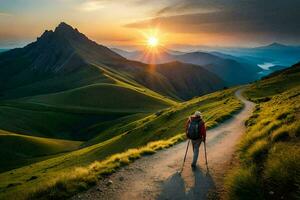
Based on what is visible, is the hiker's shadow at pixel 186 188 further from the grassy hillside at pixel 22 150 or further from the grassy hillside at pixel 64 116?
the grassy hillside at pixel 64 116

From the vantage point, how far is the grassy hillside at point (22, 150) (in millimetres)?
90894

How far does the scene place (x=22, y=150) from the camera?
97.7 m

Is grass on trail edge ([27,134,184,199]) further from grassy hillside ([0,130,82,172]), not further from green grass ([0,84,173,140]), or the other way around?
green grass ([0,84,173,140])

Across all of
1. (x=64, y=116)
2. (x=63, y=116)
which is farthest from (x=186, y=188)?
(x=64, y=116)

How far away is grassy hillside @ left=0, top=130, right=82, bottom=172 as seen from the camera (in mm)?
90894

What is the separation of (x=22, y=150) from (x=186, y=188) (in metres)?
91.3

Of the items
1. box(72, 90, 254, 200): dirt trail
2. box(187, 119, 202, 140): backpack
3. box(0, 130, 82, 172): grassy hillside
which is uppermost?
box(187, 119, 202, 140): backpack

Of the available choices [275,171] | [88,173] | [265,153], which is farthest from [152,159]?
[275,171]

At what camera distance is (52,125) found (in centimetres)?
15025

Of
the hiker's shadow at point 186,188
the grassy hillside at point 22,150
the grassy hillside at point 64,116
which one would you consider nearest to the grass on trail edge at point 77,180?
the hiker's shadow at point 186,188

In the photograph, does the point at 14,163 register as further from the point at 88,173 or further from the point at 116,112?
the point at 116,112

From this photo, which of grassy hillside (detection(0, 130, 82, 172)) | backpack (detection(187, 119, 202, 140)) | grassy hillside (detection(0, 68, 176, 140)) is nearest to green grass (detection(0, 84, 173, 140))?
grassy hillside (detection(0, 68, 176, 140))

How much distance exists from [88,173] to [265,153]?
34.7 ft

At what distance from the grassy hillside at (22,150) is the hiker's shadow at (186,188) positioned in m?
79.5
